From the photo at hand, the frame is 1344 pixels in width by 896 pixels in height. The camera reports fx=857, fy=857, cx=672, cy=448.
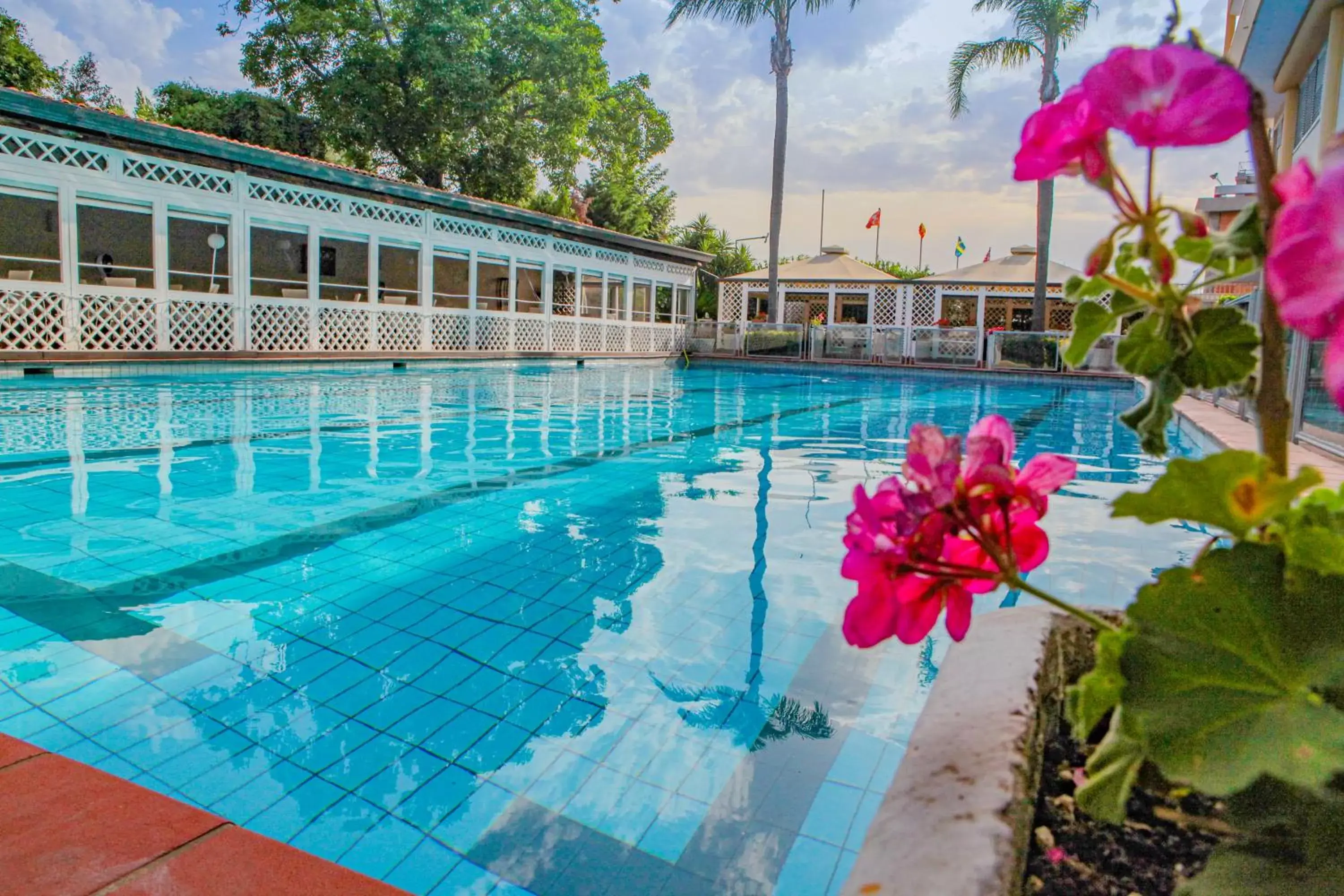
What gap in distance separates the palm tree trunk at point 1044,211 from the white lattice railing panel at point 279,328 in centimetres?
1549

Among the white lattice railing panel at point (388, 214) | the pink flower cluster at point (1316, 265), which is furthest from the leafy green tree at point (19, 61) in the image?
the pink flower cluster at point (1316, 265)

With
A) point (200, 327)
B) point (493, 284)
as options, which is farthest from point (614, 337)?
point (200, 327)

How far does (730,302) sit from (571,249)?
1011 cm

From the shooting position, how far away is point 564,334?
776 inches

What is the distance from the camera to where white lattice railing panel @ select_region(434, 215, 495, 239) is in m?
16.5

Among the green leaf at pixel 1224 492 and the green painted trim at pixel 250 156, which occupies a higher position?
the green painted trim at pixel 250 156

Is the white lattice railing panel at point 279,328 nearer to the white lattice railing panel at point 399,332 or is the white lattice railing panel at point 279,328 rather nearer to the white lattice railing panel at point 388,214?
the white lattice railing panel at point 399,332

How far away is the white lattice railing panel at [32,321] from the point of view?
10.7m

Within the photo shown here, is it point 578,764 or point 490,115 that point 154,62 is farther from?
point 578,764

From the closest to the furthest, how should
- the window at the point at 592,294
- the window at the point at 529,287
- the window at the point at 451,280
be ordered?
the window at the point at 451,280 < the window at the point at 529,287 < the window at the point at 592,294

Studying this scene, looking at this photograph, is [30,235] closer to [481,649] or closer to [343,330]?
[343,330]

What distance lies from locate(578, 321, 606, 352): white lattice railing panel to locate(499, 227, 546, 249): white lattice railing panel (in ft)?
7.22

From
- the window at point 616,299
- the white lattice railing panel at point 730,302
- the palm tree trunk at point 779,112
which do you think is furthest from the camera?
the white lattice railing panel at point 730,302

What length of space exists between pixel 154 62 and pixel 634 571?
107 feet
